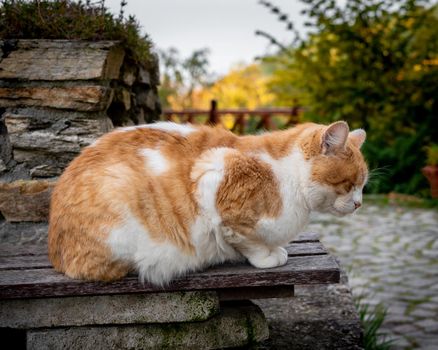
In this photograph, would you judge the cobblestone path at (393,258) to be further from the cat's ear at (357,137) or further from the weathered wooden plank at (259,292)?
the cat's ear at (357,137)

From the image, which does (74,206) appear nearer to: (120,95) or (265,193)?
(265,193)

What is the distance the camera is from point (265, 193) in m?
1.96

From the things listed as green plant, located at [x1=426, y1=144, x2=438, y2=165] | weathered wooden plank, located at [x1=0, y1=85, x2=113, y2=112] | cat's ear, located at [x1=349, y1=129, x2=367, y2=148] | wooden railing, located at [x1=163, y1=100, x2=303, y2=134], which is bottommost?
wooden railing, located at [x1=163, y1=100, x2=303, y2=134]

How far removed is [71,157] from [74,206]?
2.14ft

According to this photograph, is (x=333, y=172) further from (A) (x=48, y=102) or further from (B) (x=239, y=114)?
(B) (x=239, y=114)

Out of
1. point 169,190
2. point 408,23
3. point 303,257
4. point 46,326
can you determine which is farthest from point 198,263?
point 408,23

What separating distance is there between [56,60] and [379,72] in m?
7.22

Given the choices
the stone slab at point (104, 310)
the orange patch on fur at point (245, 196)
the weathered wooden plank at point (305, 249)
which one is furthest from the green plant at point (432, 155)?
the stone slab at point (104, 310)

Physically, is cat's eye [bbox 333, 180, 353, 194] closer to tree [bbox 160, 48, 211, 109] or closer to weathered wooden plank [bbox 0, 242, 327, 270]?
weathered wooden plank [bbox 0, 242, 327, 270]

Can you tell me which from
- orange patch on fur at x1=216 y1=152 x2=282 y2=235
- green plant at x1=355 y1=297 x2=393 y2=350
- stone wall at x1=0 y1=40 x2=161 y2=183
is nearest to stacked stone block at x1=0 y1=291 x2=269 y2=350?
orange patch on fur at x1=216 y1=152 x2=282 y2=235

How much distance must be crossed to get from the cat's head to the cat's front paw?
0.72 feet

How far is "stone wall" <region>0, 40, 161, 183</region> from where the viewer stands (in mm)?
2477

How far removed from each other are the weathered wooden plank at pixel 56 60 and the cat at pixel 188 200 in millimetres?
550

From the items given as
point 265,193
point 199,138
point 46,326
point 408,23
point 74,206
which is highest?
point 408,23
